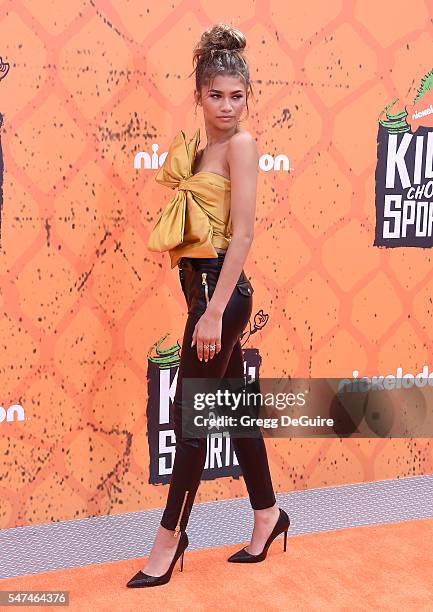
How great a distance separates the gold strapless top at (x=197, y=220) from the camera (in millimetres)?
1905

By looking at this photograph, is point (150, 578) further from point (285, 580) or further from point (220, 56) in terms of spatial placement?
point (220, 56)

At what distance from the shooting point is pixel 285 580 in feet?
6.68

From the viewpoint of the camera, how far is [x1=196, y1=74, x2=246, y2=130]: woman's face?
1.89 m

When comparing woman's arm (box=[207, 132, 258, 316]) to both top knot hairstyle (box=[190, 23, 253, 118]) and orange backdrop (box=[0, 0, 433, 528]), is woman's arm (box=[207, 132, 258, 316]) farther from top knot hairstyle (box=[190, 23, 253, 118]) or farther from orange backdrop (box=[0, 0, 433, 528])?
orange backdrop (box=[0, 0, 433, 528])

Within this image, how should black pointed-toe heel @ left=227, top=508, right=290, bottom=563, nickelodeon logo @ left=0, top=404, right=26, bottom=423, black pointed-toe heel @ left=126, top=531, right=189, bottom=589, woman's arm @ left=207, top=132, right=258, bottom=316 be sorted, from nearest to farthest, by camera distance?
woman's arm @ left=207, top=132, right=258, bottom=316 < black pointed-toe heel @ left=126, top=531, right=189, bottom=589 < black pointed-toe heel @ left=227, top=508, right=290, bottom=563 < nickelodeon logo @ left=0, top=404, right=26, bottom=423

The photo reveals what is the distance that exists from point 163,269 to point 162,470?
656 millimetres

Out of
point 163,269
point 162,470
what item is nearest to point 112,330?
point 163,269

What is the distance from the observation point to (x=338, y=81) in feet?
8.23

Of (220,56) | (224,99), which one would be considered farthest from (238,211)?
(220,56)

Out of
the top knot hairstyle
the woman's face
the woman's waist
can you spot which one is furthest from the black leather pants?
the top knot hairstyle

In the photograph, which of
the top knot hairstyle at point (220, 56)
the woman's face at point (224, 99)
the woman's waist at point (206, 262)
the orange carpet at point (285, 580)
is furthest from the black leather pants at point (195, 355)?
the top knot hairstyle at point (220, 56)

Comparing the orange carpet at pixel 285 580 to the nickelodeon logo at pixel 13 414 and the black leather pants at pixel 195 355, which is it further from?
the nickelodeon logo at pixel 13 414

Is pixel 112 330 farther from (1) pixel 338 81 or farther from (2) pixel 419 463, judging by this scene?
→ (2) pixel 419 463

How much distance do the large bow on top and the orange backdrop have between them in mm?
323
